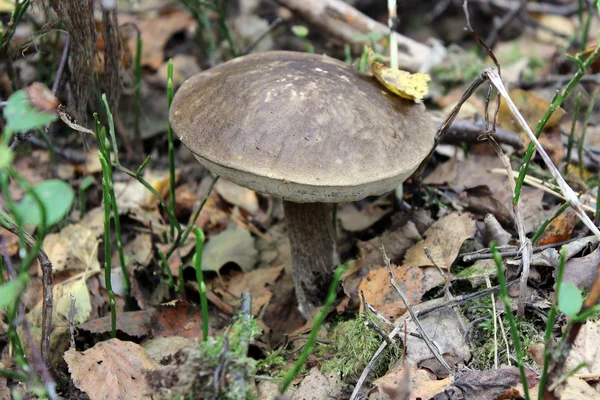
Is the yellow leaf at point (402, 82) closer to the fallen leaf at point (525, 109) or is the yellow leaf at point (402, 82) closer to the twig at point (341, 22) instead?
the fallen leaf at point (525, 109)

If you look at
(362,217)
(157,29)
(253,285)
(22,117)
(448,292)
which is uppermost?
(22,117)

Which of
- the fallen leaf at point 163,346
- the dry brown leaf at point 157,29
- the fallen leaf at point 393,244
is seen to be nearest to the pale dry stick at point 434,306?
the fallen leaf at point 393,244

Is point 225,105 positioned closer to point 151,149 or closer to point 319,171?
point 319,171

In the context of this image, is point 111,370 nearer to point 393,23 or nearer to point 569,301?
point 569,301

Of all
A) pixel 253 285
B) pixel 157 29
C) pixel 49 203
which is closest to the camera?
pixel 49 203

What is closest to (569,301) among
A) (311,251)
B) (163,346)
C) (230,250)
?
(311,251)

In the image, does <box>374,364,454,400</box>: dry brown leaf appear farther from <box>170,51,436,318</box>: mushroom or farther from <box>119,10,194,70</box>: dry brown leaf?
<box>119,10,194,70</box>: dry brown leaf
